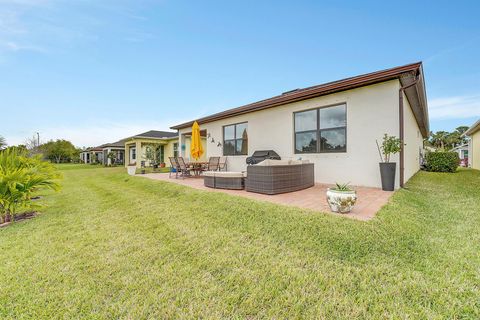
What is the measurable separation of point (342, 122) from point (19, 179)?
864cm

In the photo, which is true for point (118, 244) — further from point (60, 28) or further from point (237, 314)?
point (60, 28)

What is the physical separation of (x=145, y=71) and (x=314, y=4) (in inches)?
379

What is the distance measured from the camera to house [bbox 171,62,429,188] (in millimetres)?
6191

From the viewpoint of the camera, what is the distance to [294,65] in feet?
42.7

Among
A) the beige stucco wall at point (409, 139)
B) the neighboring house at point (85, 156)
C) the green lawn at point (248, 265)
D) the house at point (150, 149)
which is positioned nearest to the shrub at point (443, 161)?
the beige stucco wall at point (409, 139)

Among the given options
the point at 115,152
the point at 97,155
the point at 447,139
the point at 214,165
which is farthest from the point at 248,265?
the point at 447,139

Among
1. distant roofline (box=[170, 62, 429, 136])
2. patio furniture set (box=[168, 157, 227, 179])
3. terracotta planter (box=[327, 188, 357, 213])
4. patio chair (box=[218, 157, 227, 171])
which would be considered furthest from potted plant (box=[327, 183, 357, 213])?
patio chair (box=[218, 157, 227, 171])

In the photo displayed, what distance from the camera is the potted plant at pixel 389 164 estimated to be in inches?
227

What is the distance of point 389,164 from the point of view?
5934 mm

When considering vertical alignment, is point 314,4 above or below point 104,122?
above

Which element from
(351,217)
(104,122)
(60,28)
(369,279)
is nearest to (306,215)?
(351,217)

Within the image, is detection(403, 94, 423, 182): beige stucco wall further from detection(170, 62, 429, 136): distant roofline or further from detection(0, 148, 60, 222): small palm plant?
detection(0, 148, 60, 222): small palm plant

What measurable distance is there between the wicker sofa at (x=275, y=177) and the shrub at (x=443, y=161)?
12758 mm

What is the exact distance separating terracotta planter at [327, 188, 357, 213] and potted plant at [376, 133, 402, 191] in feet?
9.87
